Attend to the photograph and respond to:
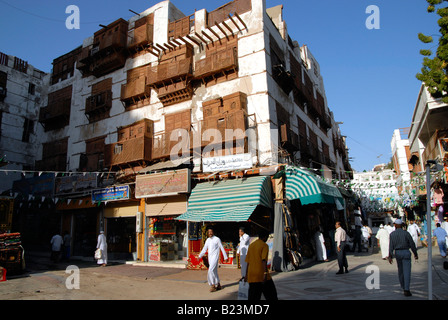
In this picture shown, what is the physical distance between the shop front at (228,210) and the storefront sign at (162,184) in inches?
30.5

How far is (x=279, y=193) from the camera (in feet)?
43.0

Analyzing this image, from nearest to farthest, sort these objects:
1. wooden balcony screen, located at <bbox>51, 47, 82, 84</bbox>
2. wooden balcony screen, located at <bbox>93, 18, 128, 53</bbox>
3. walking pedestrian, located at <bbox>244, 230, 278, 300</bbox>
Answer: walking pedestrian, located at <bbox>244, 230, 278, 300</bbox>
wooden balcony screen, located at <bbox>93, 18, 128, 53</bbox>
wooden balcony screen, located at <bbox>51, 47, 82, 84</bbox>

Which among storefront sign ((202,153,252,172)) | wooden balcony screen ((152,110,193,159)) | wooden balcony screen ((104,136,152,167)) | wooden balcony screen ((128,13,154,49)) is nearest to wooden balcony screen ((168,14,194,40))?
wooden balcony screen ((128,13,154,49))

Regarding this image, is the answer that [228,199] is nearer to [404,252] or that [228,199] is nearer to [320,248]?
[320,248]

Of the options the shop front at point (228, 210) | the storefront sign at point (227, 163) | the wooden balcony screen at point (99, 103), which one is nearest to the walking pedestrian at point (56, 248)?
the shop front at point (228, 210)

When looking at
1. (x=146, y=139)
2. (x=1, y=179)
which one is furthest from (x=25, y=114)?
(x=146, y=139)

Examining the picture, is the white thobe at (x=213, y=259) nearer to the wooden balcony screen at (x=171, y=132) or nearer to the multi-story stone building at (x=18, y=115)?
the wooden balcony screen at (x=171, y=132)

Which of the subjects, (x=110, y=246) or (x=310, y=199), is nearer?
(x=310, y=199)

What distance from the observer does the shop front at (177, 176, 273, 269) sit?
40.7ft

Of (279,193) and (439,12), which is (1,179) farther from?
(439,12)

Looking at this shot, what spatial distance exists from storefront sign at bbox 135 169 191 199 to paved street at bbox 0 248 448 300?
14.1 ft

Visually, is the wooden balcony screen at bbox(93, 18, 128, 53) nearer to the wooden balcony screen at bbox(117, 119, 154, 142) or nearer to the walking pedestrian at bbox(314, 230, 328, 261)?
the wooden balcony screen at bbox(117, 119, 154, 142)

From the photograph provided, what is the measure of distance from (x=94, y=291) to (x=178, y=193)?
6.76m

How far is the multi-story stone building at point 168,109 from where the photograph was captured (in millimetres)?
15352
